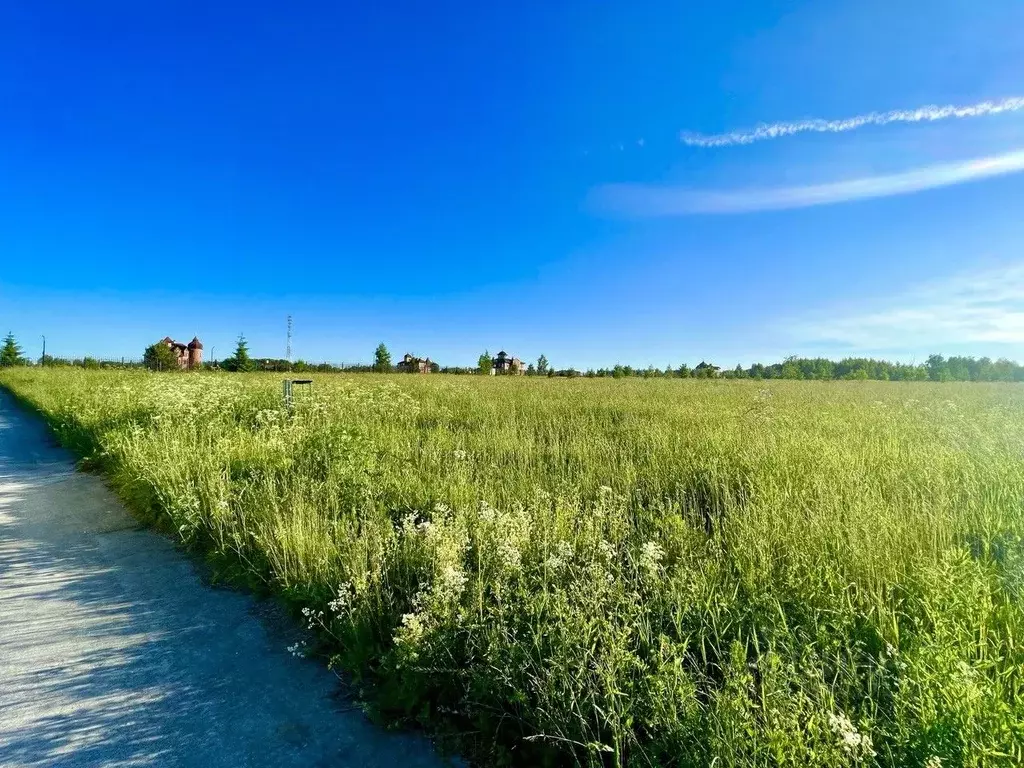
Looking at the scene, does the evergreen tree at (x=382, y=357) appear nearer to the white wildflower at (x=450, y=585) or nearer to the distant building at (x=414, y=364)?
the distant building at (x=414, y=364)

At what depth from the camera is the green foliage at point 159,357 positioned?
155ft

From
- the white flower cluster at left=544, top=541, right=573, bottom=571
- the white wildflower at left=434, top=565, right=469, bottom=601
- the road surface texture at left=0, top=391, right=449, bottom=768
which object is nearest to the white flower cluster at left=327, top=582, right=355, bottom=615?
the road surface texture at left=0, top=391, right=449, bottom=768

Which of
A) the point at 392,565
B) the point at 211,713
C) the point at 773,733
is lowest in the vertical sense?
the point at 211,713

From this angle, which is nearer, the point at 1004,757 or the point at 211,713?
the point at 1004,757

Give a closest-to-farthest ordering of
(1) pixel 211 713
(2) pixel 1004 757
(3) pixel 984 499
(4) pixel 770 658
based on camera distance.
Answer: (2) pixel 1004 757
(4) pixel 770 658
(1) pixel 211 713
(3) pixel 984 499

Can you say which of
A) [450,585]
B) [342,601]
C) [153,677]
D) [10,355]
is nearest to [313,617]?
[342,601]

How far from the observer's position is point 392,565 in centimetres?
341

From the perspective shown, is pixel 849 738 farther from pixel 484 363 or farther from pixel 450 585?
pixel 484 363

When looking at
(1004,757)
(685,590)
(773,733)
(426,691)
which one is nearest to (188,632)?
(426,691)

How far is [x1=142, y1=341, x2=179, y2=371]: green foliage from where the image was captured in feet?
155

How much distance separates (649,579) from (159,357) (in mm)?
57836

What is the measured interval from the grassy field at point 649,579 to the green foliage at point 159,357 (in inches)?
1934

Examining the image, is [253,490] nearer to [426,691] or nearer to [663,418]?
[426,691]

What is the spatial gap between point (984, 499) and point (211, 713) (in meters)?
5.96
